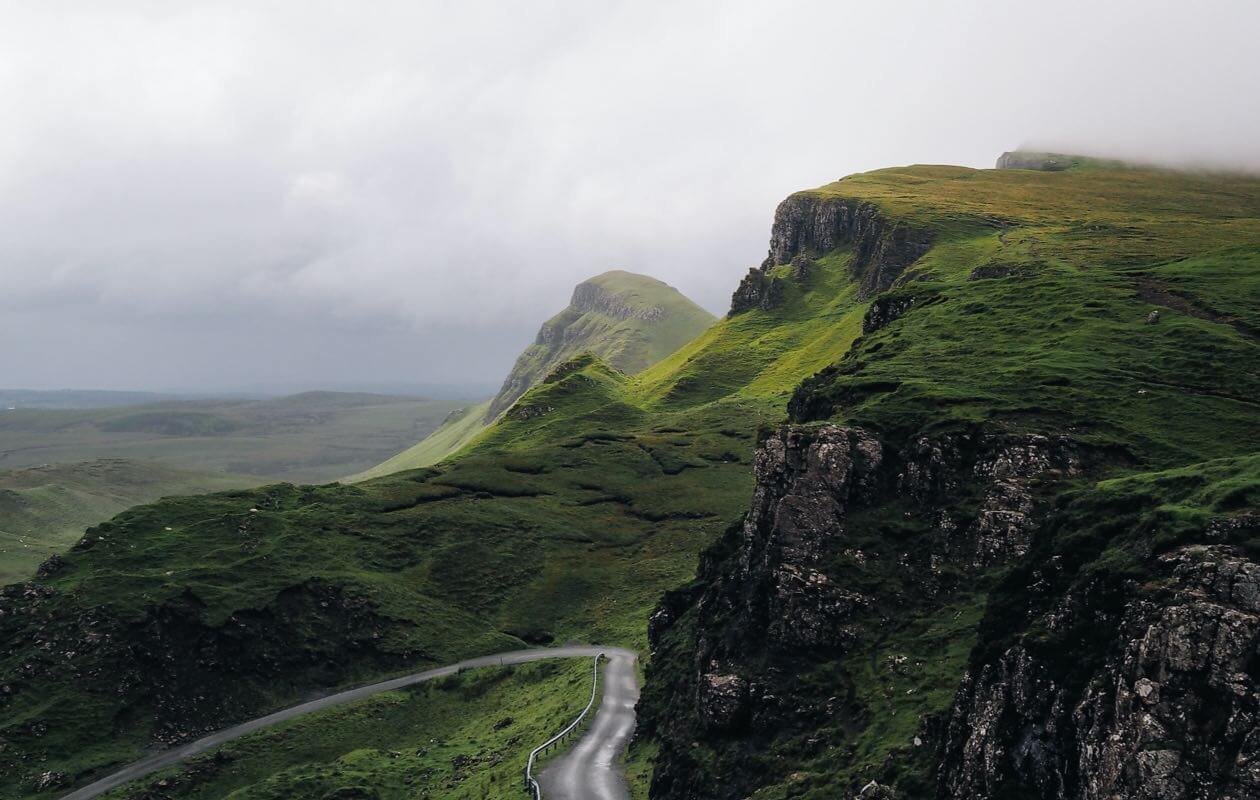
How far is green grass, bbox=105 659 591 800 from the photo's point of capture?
7931 cm

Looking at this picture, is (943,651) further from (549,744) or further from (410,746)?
(410,746)

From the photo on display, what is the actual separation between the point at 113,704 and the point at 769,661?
3131 inches

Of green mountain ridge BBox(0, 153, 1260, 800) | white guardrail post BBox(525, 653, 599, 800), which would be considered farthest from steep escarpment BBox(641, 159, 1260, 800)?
white guardrail post BBox(525, 653, 599, 800)

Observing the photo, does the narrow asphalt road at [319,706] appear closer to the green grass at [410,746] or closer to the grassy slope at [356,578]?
the grassy slope at [356,578]

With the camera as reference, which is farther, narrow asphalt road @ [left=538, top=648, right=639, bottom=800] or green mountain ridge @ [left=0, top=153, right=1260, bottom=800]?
→ narrow asphalt road @ [left=538, top=648, right=639, bottom=800]

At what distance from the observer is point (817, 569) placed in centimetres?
6034

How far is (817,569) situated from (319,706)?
71.0 m

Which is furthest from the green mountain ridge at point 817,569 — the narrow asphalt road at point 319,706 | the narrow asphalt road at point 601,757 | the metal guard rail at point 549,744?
the metal guard rail at point 549,744

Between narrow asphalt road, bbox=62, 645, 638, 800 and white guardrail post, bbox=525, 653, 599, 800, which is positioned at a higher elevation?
white guardrail post, bbox=525, 653, 599, 800

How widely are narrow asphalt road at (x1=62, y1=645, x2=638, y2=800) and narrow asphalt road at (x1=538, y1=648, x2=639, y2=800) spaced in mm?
867

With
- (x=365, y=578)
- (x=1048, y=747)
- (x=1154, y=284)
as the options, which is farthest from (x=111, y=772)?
(x=1154, y=284)

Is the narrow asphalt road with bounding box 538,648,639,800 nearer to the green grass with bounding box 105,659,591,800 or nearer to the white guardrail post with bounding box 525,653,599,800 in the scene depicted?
the white guardrail post with bounding box 525,653,599,800

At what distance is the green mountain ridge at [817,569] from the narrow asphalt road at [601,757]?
146 inches

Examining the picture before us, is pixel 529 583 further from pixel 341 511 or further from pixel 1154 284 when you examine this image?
pixel 1154 284
